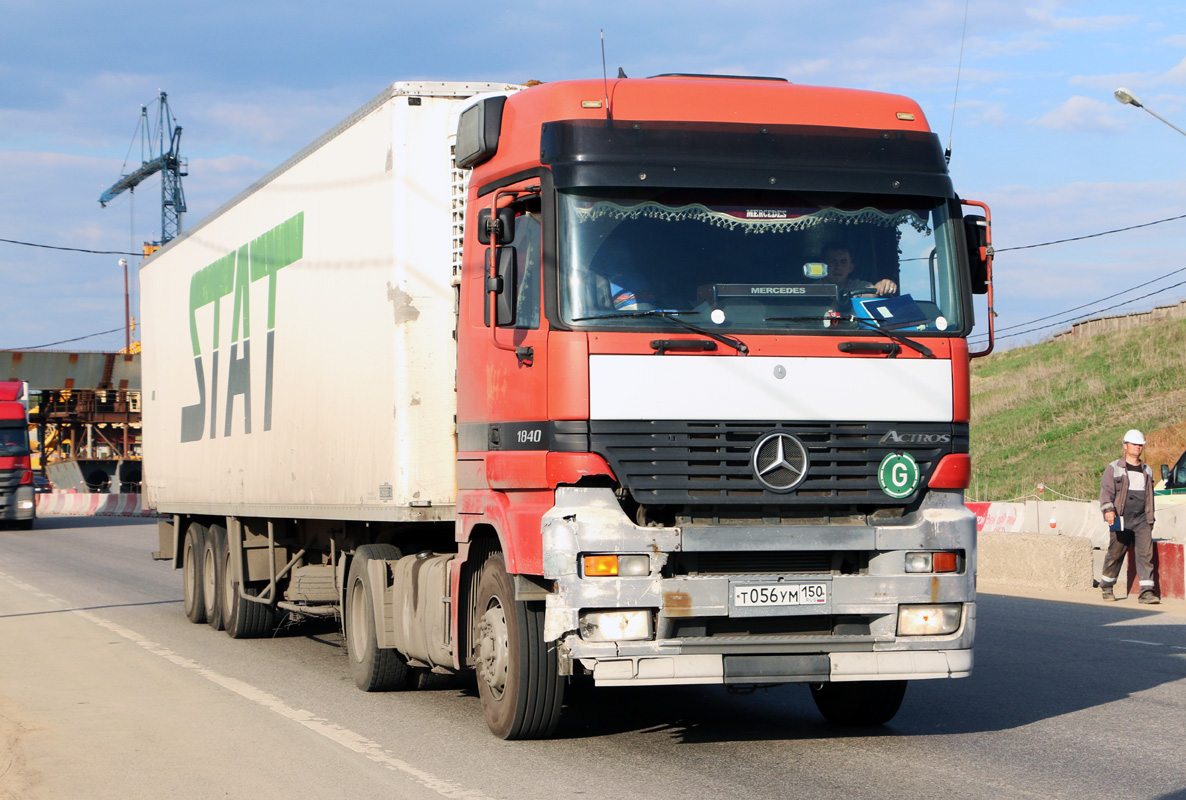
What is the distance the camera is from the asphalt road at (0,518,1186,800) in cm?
662

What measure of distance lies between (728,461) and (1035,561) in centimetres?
1203

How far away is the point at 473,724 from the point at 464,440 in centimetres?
170

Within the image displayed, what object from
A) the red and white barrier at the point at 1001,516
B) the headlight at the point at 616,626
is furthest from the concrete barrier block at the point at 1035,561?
the headlight at the point at 616,626

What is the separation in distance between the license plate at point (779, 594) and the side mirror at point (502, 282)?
1819 millimetres

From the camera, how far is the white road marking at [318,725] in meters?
6.57

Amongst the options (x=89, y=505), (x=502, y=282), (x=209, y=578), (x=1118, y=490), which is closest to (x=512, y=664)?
(x=502, y=282)

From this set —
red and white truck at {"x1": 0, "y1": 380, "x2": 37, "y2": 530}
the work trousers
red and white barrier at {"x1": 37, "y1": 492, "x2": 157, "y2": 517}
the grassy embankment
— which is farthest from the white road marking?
red and white barrier at {"x1": 37, "y1": 492, "x2": 157, "y2": 517}

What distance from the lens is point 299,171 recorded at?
11.0m

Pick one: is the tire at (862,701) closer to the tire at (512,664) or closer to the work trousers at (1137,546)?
the tire at (512,664)

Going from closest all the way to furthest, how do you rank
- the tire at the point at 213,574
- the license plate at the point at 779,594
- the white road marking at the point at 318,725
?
the white road marking at the point at 318,725, the license plate at the point at 779,594, the tire at the point at 213,574

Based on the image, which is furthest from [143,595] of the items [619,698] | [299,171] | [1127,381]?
[1127,381]

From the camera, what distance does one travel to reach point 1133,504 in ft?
49.5

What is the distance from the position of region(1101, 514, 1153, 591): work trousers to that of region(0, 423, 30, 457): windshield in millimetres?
30820

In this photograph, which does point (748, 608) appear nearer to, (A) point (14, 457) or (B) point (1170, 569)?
(B) point (1170, 569)
